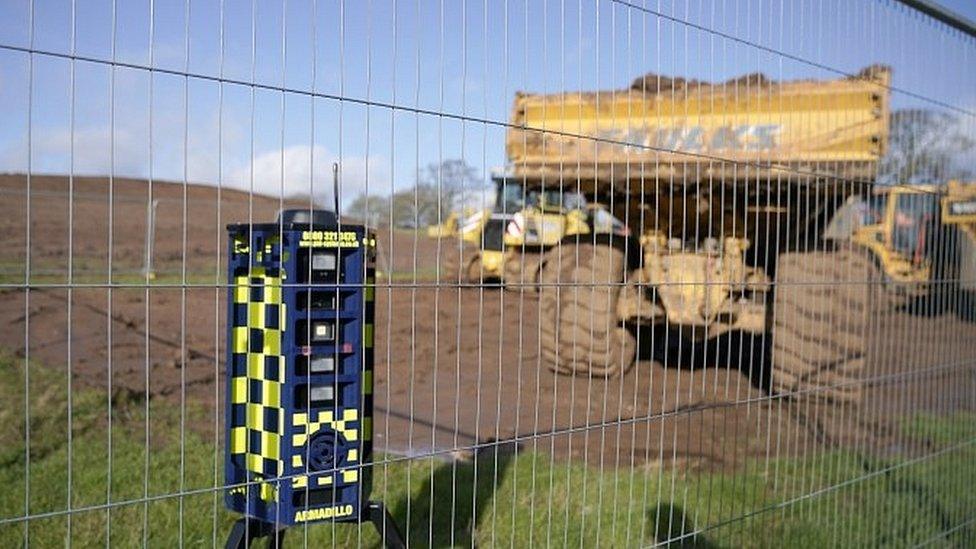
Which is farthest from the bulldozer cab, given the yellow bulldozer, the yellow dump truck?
the yellow bulldozer

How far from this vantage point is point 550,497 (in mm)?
4152

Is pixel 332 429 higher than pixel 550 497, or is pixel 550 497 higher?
pixel 332 429

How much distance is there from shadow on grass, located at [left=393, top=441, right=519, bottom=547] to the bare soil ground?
22 centimetres

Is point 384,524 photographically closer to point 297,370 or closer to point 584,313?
point 297,370

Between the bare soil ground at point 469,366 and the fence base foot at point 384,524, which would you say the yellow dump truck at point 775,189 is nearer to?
the bare soil ground at point 469,366

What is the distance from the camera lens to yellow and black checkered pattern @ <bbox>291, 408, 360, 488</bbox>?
2.64m

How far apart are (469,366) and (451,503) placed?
462 centimetres

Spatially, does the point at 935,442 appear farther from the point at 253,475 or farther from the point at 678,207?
the point at 253,475

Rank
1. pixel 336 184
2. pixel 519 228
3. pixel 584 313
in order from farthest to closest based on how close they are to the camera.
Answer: pixel 519 228 < pixel 584 313 < pixel 336 184

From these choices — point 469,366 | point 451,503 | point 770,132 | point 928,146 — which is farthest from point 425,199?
point 469,366

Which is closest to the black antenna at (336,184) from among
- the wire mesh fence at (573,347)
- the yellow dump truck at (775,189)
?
the wire mesh fence at (573,347)

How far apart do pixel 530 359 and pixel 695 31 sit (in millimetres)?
5201

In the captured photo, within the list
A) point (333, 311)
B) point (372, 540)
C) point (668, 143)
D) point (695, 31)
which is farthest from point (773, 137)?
point (333, 311)

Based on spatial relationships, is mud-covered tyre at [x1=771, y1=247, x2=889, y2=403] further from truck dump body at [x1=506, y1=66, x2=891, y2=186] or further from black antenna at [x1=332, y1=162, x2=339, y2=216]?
black antenna at [x1=332, y1=162, x2=339, y2=216]
